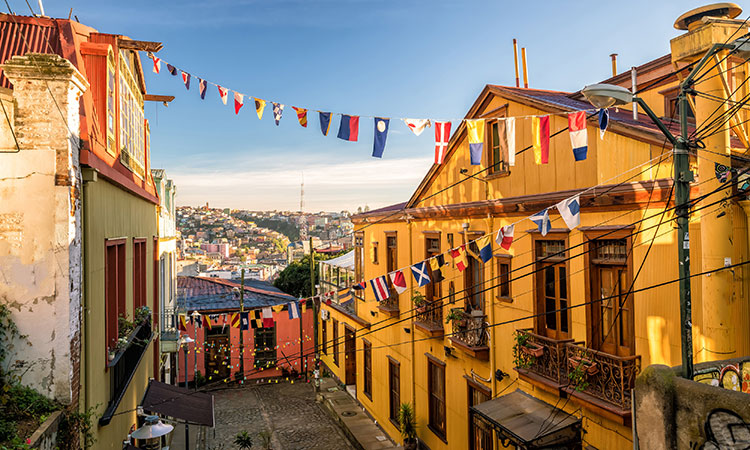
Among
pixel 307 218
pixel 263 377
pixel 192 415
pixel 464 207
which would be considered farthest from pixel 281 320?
pixel 307 218

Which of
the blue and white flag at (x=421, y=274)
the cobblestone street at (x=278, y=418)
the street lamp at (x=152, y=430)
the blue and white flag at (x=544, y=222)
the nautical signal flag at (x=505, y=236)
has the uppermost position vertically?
the blue and white flag at (x=544, y=222)

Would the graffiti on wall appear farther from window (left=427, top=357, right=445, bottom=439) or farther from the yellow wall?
window (left=427, top=357, right=445, bottom=439)

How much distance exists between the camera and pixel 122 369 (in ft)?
29.5

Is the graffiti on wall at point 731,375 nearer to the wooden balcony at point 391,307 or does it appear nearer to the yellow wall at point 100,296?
the yellow wall at point 100,296

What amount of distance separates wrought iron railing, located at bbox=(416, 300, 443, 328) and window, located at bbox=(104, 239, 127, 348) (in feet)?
23.8

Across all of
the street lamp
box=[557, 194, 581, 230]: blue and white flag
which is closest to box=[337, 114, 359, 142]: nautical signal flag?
box=[557, 194, 581, 230]: blue and white flag

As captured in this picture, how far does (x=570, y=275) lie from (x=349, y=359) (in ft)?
47.6

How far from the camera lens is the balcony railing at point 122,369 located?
7.81 meters

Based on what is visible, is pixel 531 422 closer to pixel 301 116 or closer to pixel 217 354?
pixel 301 116

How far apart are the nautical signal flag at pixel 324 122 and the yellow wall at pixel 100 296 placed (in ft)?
11.8

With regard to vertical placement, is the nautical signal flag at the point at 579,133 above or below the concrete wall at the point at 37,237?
above

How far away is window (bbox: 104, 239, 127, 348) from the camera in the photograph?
8133 mm

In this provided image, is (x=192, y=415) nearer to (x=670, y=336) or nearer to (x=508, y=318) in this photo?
(x=508, y=318)

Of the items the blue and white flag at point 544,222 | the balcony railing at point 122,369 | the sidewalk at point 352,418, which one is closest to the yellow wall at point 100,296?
the balcony railing at point 122,369
